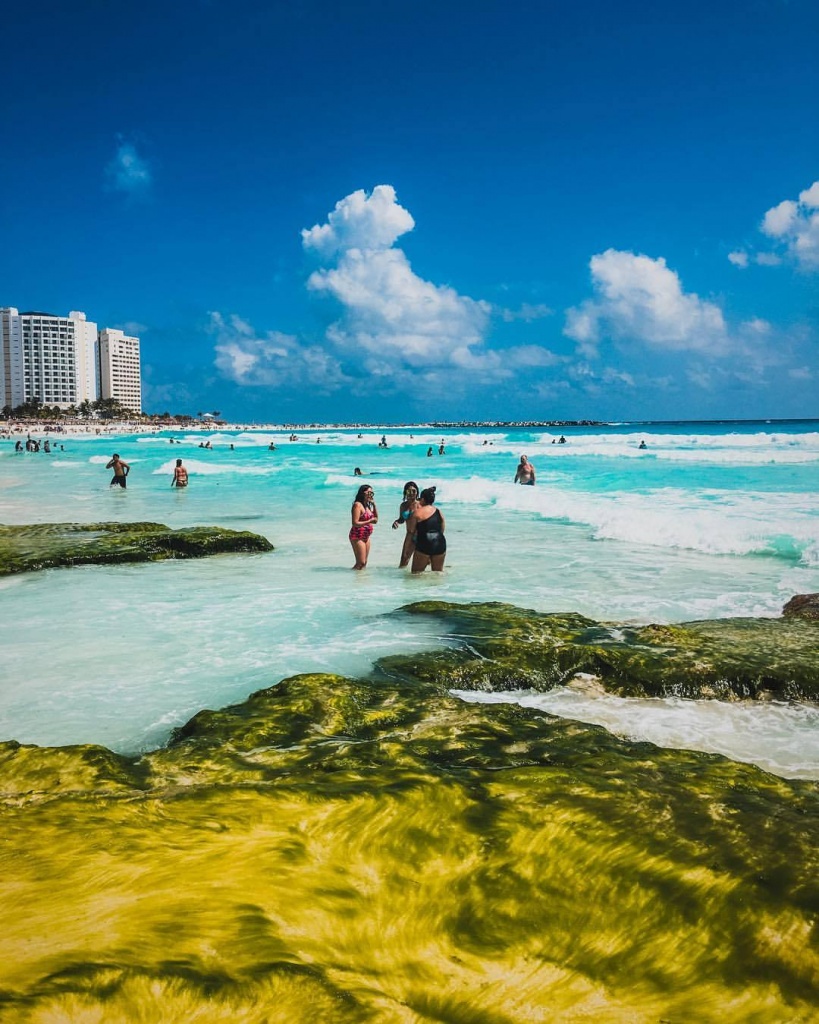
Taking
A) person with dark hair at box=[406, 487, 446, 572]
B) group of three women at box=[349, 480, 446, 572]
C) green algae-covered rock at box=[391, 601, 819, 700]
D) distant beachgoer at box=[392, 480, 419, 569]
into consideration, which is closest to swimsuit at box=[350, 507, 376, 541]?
group of three women at box=[349, 480, 446, 572]

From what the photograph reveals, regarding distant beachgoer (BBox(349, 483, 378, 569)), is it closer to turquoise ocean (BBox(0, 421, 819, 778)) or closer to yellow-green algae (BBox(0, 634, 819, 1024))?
turquoise ocean (BBox(0, 421, 819, 778))

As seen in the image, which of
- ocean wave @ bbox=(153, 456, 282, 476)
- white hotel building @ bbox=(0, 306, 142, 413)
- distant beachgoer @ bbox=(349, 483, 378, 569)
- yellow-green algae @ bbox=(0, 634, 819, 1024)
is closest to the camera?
yellow-green algae @ bbox=(0, 634, 819, 1024)

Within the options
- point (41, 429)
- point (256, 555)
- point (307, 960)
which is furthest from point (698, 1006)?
point (41, 429)

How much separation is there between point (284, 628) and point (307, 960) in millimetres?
6502

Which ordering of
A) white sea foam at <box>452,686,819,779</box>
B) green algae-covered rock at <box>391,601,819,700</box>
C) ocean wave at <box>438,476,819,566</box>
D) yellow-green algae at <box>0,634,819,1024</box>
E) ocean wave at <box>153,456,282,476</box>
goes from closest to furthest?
yellow-green algae at <box>0,634,819,1024</box>
white sea foam at <box>452,686,819,779</box>
green algae-covered rock at <box>391,601,819,700</box>
ocean wave at <box>438,476,819,566</box>
ocean wave at <box>153,456,282,476</box>

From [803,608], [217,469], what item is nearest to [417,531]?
[803,608]

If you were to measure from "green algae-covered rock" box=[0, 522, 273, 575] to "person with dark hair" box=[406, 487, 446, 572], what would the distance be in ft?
12.0

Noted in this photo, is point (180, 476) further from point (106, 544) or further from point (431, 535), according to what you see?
point (431, 535)

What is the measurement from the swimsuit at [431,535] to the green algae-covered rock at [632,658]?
4228 millimetres

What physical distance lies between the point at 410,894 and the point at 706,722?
4.05m

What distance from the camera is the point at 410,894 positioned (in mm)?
2561

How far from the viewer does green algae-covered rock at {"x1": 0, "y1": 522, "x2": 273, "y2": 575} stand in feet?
39.2

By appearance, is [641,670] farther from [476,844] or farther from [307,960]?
[307,960]

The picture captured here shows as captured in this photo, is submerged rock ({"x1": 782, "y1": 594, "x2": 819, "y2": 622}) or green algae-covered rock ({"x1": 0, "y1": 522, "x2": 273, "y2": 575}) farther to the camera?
green algae-covered rock ({"x1": 0, "y1": 522, "x2": 273, "y2": 575})
